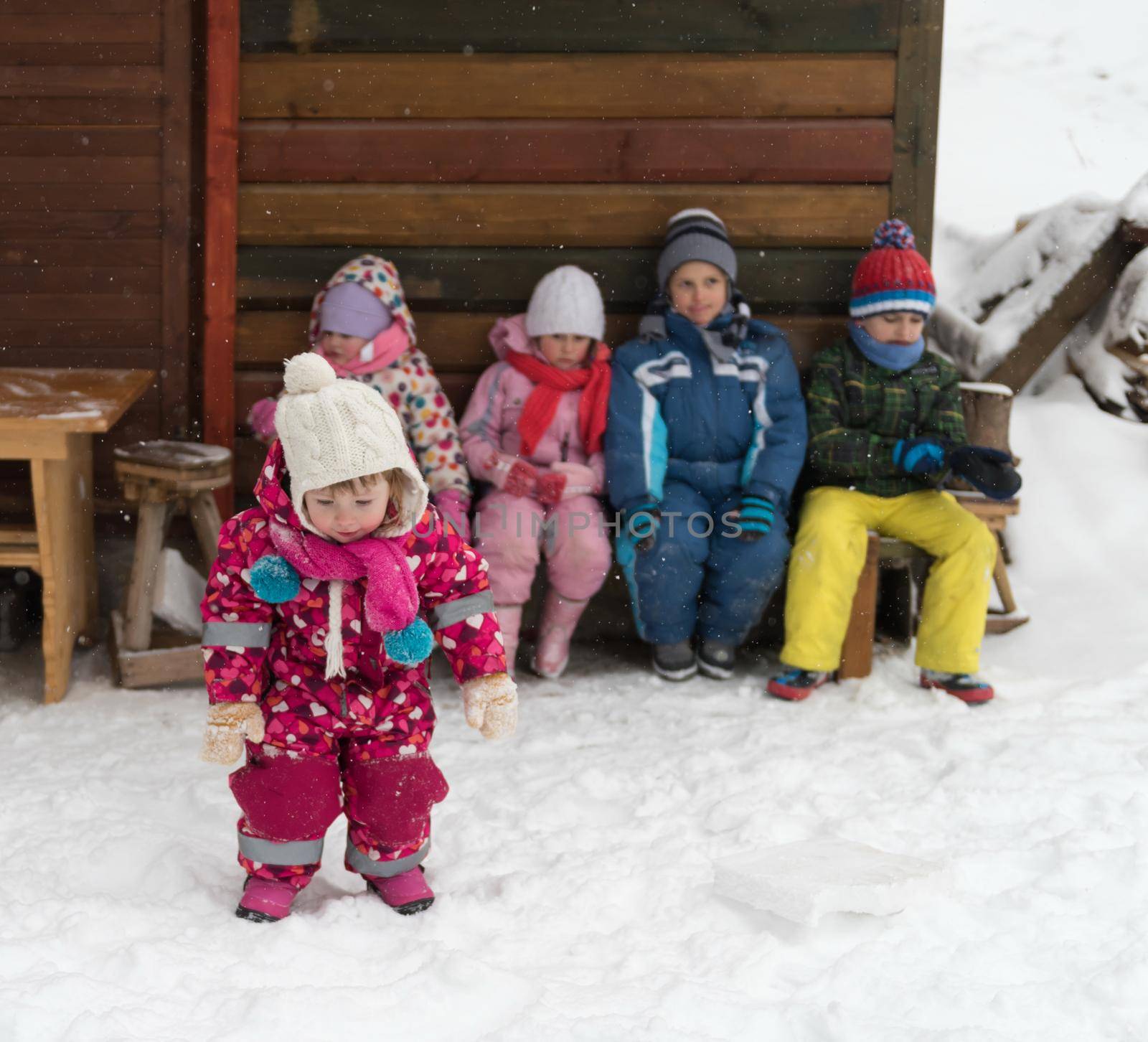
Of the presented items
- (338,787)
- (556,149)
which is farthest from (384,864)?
(556,149)

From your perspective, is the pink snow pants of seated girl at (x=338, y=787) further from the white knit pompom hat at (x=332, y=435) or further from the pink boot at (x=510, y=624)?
the pink boot at (x=510, y=624)

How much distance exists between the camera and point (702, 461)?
174 inches

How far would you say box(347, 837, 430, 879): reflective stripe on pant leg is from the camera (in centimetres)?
262

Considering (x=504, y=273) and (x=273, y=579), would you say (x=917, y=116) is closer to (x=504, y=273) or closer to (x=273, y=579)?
(x=504, y=273)

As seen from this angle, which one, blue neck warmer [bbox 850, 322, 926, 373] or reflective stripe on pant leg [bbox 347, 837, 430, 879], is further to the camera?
blue neck warmer [bbox 850, 322, 926, 373]

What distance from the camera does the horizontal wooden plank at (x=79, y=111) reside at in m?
4.51

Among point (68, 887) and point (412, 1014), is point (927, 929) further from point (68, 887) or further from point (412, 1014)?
point (68, 887)

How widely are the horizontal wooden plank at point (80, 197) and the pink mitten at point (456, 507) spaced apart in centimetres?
151

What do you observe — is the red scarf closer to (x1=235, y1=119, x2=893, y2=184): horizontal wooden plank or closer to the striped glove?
the striped glove

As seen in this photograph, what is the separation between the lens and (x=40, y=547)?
12.5 ft

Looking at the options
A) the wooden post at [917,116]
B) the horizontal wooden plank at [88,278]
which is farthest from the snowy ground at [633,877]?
the wooden post at [917,116]

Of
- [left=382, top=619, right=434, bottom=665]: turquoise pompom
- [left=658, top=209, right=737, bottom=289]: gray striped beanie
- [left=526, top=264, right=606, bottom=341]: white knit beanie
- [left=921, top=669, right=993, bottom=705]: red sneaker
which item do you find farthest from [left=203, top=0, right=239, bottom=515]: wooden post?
[left=921, top=669, right=993, bottom=705]: red sneaker

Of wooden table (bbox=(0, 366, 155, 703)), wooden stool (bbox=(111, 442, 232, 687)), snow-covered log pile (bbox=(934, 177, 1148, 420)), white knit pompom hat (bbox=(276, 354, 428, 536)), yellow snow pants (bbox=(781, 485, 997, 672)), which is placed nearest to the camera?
white knit pompom hat (bbox=(276, 354, 428, 536))

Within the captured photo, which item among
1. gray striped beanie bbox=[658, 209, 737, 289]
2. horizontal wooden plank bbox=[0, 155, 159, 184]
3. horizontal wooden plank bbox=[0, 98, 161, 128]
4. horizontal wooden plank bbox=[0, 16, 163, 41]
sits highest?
horizontal wooden plank bbox=[0, 16, 163, 41]
